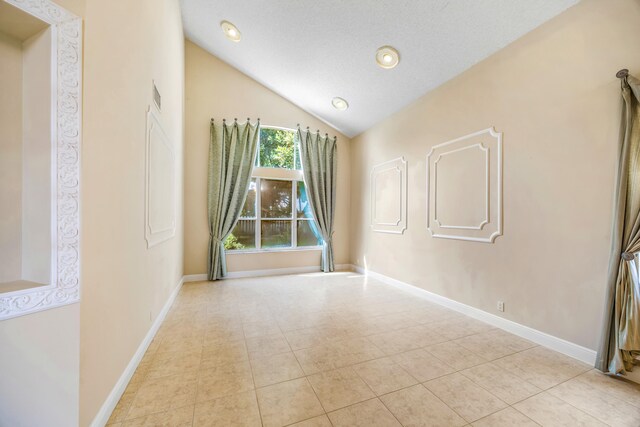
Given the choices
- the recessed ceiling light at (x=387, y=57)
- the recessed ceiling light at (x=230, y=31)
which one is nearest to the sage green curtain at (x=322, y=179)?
the recessed ceiling light at (x=230, y=31)

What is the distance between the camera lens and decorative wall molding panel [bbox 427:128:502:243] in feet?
8.71

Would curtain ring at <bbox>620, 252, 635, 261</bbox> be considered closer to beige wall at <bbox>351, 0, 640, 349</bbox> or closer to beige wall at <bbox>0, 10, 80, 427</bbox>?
beige wall at <bbox>351, 0, 640, 349</bbox>

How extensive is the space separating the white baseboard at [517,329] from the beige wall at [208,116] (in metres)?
2.61

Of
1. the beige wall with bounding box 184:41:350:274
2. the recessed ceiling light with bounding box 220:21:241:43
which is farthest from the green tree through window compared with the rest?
the recessed ceiling light with bounding box 220:21:241:43

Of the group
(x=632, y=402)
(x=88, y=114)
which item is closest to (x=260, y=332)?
(x=88, y=114)

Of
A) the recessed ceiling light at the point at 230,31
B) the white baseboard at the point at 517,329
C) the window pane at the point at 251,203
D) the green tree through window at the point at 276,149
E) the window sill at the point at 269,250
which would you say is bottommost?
the white baseboard at the point at 517,329

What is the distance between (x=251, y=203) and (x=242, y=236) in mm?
657

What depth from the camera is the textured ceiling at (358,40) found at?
2396 mm

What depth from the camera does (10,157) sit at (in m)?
1.04

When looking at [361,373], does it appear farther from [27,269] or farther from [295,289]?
[295,289]

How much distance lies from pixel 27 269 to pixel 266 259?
3.87 meters

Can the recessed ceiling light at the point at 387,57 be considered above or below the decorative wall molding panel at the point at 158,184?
above

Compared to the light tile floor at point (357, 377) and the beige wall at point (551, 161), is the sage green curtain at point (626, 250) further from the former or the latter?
the light tile floor at point (357, 377)

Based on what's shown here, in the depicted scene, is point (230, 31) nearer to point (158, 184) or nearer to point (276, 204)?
point (158, 184)
